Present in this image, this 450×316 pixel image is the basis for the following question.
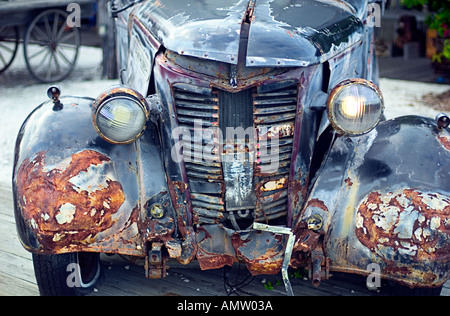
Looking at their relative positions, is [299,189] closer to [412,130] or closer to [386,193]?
[386,193]

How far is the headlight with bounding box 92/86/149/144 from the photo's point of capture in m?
2.45

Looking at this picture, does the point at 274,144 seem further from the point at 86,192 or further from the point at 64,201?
the point at 64,201

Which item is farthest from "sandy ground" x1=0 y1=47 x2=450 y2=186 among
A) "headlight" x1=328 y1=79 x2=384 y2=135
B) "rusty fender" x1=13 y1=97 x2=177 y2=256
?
"headlight" x1=328 y1=79 x2=384 y2=135

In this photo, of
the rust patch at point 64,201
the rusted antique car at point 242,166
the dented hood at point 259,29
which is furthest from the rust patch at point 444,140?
the rust patch at point 64,201

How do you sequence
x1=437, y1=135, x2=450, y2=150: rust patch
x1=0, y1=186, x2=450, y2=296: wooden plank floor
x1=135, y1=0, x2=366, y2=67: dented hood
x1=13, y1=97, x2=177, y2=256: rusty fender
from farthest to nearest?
x1=0, y1=186, x2=450, y2=296: wooden plank floor < x1=437, y1=135, x2=450, y2=150: rust patch < x1=13, y1=97, x2=177, y2=256: rusty fender < x1=135, y1=0, x2=366, y2=67: dented hood

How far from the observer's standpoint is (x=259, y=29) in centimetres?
250

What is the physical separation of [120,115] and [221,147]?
0.49 metres

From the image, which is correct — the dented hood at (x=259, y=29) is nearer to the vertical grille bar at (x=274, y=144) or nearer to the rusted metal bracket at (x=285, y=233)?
the vertical grille bar at (x=274, y=144)

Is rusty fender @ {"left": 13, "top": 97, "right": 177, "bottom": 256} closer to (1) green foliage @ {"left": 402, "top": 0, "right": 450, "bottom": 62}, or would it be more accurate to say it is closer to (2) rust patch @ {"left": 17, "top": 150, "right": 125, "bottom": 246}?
(2) rust patch @ {"left": 17, "top": 150, "right": 125, "bottom": 246}

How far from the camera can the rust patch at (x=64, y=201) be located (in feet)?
8.25

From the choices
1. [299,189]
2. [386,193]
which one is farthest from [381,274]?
[299,189]

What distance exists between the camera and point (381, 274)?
8.30 feet

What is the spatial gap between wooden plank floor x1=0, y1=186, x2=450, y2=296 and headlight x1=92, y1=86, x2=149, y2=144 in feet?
2.76
